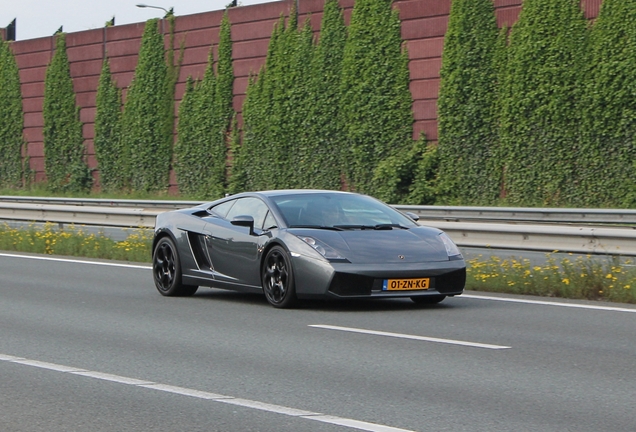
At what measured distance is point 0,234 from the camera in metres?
23.8

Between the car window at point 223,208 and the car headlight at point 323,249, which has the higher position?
the car window at point 223,208

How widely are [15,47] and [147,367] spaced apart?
44921 millimetres

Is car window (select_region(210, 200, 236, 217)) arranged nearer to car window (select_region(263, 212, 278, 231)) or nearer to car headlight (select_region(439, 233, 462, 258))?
car window (select_region(263, 212, 278, 231))

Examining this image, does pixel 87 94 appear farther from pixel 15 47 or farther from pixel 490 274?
pixel 490 274

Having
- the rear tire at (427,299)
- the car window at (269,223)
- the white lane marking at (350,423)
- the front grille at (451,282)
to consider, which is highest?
the car window at (269,223)

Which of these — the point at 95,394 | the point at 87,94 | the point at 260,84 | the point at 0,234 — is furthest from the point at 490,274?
the point at 87,94

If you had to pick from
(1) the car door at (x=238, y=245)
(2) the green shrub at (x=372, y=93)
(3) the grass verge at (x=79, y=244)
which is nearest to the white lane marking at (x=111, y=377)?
(1) the car door at (x=238, y=245)

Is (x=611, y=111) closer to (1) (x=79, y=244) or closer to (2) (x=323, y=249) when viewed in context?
(1) (x=79, y=244)

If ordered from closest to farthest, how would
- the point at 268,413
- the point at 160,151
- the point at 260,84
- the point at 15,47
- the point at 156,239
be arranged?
the point at 268,413, the point at 156,239, the point at 260,84, the point at 160,151, the point at 15,47

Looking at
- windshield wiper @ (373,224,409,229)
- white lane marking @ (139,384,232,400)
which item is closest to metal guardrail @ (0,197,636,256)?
windshield wiper @ (373,224,409,229)

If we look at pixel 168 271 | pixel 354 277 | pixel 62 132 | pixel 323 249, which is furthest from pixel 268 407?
pixel 62 132

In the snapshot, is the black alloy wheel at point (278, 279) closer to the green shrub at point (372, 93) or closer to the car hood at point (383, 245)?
the car hood at point (383, 245)

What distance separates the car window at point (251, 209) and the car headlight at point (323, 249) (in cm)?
107

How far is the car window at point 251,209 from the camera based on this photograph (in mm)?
12617
